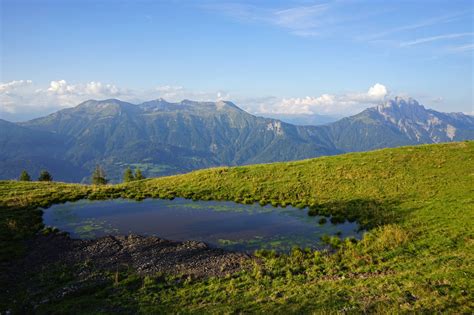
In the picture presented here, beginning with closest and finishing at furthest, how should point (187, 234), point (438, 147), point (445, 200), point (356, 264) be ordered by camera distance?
point (356, 264), point (187, 234), point (445, 200), point (438, 147)

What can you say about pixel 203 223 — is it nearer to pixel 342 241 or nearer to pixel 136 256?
pixel 136 256

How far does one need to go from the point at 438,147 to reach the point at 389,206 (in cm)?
2435

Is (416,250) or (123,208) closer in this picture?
(416,250)

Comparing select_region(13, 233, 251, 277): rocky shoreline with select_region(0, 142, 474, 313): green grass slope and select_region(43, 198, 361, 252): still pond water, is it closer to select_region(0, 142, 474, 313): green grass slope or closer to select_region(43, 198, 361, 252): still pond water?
select_region(0, 142, 474, 313): green grass slope

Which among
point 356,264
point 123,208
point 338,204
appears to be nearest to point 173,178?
point 123,208

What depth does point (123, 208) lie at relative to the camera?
3700cm

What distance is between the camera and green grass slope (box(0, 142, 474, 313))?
15.6 m

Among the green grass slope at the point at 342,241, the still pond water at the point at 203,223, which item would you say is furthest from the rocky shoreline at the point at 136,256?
the still pond water at the point at 203,223

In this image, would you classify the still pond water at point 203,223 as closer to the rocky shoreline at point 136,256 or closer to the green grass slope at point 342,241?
the rocky shoreline at point 136,256

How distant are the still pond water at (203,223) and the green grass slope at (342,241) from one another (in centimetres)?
194

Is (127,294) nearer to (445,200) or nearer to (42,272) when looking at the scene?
(42,272)

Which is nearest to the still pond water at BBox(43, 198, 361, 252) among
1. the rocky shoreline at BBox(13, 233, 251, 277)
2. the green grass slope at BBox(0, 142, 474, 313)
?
the rocky shoreline at BBox(13, 233, 251, 277)

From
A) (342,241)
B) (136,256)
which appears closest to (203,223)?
(136,256)

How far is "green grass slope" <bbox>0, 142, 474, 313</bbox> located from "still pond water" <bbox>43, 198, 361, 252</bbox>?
6.37 feet
